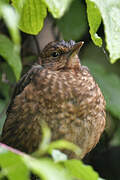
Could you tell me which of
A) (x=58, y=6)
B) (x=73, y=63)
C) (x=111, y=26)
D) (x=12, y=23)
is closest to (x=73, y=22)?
(x=73, y=63)

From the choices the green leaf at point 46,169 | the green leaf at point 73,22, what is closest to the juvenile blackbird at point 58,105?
the green leaf at point 73,22

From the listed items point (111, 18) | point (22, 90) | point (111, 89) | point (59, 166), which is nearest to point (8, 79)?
point (22, 90)

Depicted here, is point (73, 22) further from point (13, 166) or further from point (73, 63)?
point (13, 166)

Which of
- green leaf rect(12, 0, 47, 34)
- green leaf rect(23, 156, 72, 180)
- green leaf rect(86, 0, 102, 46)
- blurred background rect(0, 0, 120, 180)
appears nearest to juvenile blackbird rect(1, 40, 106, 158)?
blurred background rect(0, 0, 120, 180)

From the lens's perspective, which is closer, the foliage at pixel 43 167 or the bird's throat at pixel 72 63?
the foliage at pixel 43 167

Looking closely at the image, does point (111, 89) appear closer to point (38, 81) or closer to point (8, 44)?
point (38, 81)

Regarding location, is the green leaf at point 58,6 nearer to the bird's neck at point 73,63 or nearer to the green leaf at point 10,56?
the green leaf at point 10,56
